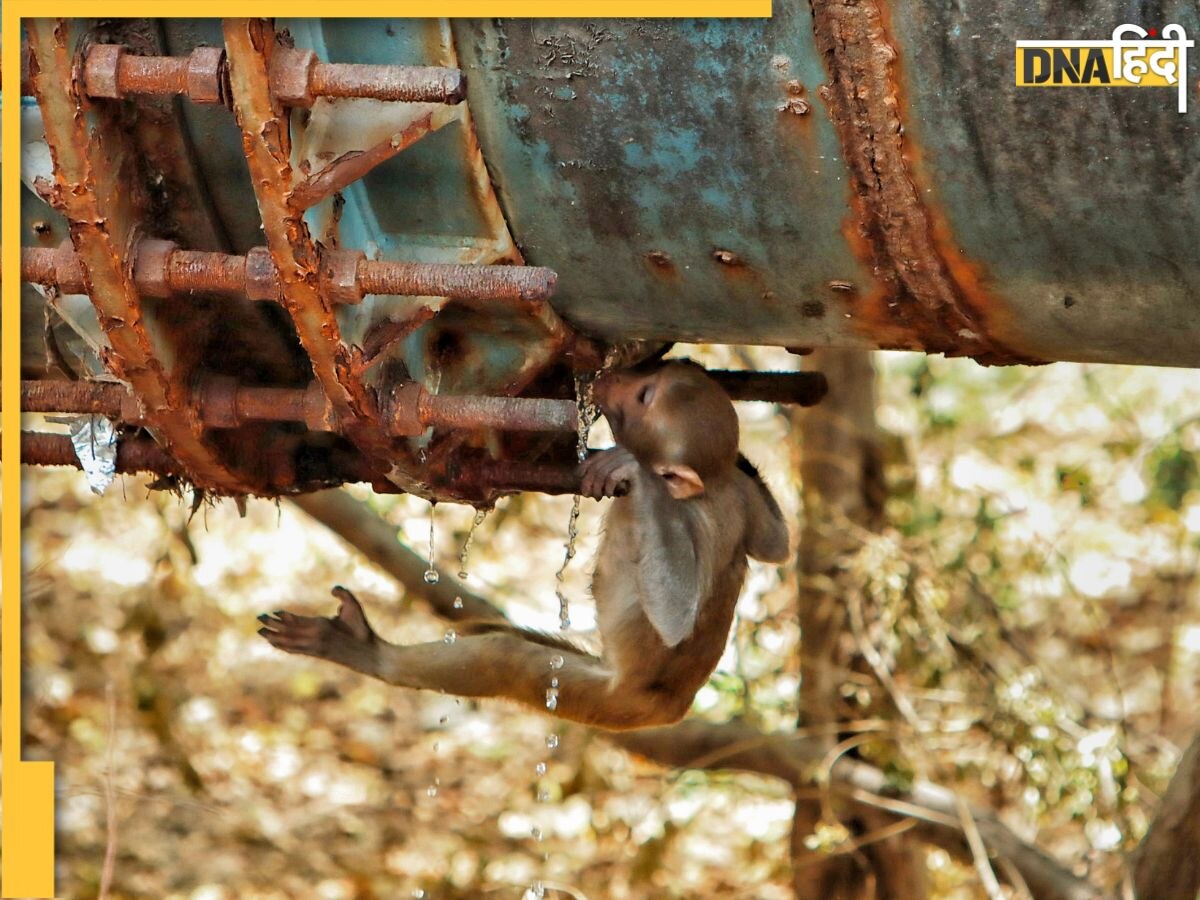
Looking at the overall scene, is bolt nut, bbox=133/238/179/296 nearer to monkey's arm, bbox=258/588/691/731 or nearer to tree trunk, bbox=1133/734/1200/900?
monkey's arm, bbox=258/588/691/731

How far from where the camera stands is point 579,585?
8867 mm

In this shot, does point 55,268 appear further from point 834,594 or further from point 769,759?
point 834,594

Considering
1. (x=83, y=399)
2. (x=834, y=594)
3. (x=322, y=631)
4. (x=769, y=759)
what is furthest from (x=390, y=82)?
(x=834, y=594)

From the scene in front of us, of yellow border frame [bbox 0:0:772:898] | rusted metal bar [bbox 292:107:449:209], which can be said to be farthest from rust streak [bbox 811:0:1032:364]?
rusted metal bar [bbox 292:107:449:209]

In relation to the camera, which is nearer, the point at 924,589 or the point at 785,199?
the point at 785,199

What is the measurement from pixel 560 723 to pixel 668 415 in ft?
11.4

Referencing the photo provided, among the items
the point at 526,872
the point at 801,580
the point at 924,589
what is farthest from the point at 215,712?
the point at 924,589

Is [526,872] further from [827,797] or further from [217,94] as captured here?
[217,94]

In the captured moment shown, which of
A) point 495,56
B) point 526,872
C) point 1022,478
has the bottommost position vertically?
point 526,872

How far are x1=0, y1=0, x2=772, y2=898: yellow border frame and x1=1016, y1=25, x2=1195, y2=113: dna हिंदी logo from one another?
351mm

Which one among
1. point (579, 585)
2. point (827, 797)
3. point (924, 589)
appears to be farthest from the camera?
point (579, 585)

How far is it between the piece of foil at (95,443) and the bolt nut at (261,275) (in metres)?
0.58

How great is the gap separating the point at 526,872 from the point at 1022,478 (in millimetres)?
3150

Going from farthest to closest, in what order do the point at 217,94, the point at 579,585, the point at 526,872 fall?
the point at 579,585
the point at 526,872
the point at 217,94
